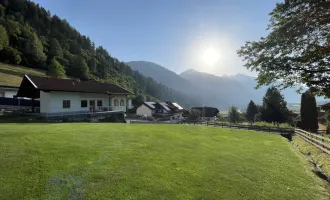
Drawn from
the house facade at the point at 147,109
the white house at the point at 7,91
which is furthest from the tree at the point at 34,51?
the white house at the point at 7,91

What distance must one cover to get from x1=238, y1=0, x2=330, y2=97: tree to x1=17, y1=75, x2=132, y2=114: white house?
2495 cm

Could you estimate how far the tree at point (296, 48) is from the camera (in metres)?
11.5

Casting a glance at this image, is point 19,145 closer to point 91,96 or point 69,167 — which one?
point 69,167

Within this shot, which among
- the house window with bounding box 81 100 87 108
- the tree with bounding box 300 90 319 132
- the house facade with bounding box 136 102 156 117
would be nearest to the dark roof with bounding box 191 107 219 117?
the house facade with bounding box 136 102 156 117

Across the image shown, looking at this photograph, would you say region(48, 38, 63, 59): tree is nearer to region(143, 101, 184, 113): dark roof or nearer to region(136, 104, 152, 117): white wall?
region(136, 104, 152, 117): white wall

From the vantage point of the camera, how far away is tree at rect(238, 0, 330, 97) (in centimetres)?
1146

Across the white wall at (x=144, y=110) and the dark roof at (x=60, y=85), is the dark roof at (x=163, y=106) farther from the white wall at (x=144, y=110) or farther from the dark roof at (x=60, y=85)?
the dark roof at (x=60, y=85)

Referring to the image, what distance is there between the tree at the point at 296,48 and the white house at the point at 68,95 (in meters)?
25.0

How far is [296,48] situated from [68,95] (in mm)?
28742

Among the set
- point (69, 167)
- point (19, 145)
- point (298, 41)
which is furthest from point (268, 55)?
point (19, 145)

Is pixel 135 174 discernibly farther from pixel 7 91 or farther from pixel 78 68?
pixel 78 68

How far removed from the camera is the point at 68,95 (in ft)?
105

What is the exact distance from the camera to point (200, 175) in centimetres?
823

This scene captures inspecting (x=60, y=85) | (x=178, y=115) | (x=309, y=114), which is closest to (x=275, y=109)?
(x=309, y=114)
